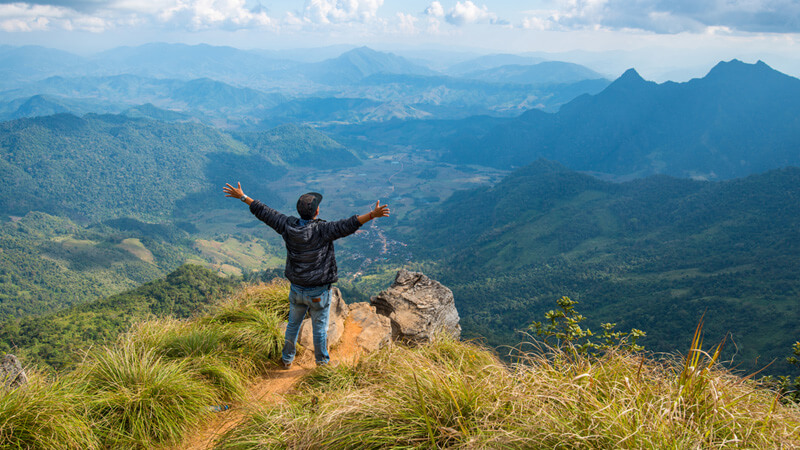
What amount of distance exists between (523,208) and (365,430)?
204m

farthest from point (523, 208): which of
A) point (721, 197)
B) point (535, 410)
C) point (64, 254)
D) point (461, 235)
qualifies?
point (535, 410)

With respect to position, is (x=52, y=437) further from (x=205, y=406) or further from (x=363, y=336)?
(x=363, y=336)

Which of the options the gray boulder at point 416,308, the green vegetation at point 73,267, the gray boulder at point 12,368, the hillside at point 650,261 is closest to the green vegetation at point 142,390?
the gray boulder at point 12,368

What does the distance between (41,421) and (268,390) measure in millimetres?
2944

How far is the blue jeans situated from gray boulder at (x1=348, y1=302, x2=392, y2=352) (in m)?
1.53

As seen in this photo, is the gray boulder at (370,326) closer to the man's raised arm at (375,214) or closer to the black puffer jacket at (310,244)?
the black puffer jacket at (310,244)

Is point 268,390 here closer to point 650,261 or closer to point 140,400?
point 140,400

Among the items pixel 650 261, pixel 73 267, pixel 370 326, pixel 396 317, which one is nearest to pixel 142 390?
pixel 370 326

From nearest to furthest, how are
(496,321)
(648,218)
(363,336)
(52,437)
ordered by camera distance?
(52,437) < (363,336) < (496,321) < (648,218)

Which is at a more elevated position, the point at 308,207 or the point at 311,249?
the point at 308,207

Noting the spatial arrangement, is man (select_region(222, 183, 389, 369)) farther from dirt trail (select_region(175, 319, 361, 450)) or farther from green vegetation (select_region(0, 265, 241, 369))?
green vegetation (select_region(0, 265, 241, 369))

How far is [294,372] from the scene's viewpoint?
24.7 feet

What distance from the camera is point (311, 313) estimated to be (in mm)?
7184

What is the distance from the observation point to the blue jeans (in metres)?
6.91
